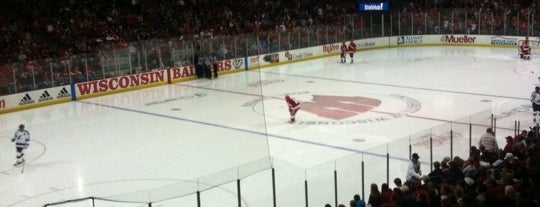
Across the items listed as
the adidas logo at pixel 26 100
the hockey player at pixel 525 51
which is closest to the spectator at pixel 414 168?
the adidas logo at pixel 26 100

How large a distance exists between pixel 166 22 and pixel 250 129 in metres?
15.3

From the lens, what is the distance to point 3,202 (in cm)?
1163

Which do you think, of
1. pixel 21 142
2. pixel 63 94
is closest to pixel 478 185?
pixel 21 142

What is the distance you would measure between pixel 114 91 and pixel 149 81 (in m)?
1.57

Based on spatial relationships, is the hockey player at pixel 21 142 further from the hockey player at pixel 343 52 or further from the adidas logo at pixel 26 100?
the hockey player at pixel 343 52

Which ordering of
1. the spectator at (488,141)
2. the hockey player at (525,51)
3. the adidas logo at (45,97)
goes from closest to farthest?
1. the spectator at (488,141)
2. the adidas logo at (45,97)
3. the hockey player at (525,51)

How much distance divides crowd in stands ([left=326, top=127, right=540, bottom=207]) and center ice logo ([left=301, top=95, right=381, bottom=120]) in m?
8.22

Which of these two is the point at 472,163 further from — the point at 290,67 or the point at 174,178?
the point at 290,67

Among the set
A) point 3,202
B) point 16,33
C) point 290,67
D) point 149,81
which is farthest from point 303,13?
point 3,202

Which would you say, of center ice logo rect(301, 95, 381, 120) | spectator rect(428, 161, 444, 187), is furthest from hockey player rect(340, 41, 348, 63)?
spectator rect(428, 161, 444, 187)

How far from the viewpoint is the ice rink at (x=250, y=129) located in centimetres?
947

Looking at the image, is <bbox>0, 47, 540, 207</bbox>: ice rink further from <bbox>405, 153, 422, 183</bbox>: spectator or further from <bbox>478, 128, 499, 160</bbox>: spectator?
<bbox>405, 153, 422, 183</bbox>: spectator

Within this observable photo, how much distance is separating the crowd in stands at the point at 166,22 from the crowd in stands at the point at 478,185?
15249 millimetres

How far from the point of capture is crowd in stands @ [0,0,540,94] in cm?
2367
